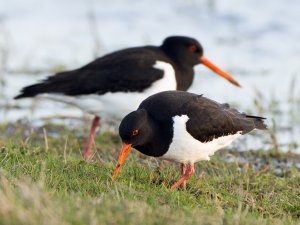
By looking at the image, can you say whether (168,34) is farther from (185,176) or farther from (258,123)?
(185,176)

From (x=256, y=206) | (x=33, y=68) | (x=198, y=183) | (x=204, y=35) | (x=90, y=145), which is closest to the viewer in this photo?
(x=256, y=206)

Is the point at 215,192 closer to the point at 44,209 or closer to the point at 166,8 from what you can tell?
the point at 44,209

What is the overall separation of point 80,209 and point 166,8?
11975mm

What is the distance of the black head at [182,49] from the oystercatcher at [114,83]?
209mm

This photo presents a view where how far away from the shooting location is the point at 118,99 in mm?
8750

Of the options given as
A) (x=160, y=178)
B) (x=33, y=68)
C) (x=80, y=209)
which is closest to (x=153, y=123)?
(x=160, y=178)

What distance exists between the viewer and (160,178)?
621 cm

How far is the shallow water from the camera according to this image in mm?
10844

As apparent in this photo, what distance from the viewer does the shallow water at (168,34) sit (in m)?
10.8

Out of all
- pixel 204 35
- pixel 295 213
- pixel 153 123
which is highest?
pixel 204 35

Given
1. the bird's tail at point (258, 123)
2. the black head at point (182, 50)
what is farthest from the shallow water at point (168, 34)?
the bird's tail at point (258, 123)

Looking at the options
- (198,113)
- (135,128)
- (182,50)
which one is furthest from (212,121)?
(182,50)

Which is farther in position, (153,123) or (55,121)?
(55,121)

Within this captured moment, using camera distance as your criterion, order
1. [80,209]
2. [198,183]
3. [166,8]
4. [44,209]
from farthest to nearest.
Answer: [166,8], [198,183], [80,209], [44,209]
